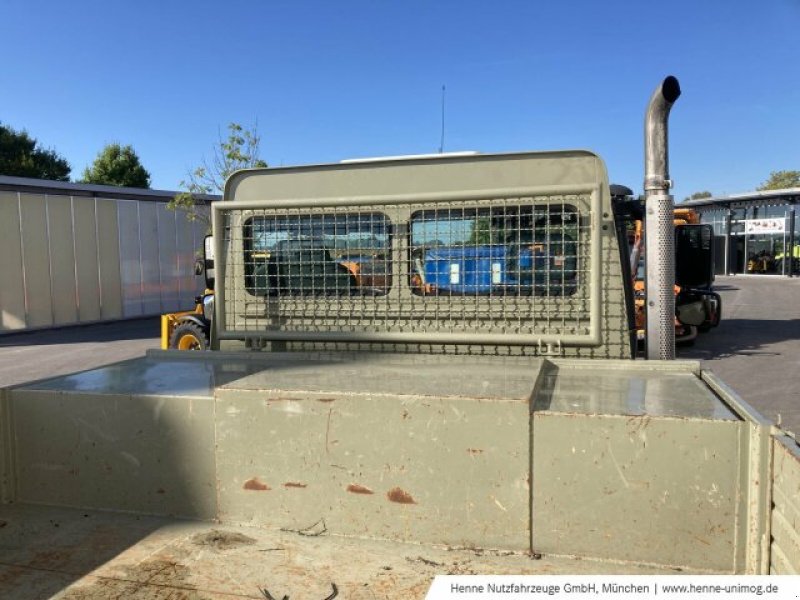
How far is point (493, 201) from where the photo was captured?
9.98 feet

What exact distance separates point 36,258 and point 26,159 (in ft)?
75.2

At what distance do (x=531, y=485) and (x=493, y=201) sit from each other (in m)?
1.43

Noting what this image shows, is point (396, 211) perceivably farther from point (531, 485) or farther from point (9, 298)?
point (9, 298)

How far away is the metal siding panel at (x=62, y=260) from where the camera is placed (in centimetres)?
1691

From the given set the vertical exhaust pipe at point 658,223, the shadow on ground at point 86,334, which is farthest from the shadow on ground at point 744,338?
the shadow on ground at point 86,334

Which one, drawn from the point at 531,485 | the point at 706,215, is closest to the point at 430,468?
the point at 531,485

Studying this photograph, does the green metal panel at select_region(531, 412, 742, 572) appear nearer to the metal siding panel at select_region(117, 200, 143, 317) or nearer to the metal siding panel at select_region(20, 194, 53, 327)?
the metal siding panel at select_region(20, 194, 53, 327)

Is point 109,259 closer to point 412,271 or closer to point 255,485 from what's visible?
point 412,271

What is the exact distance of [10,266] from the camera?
15.8 metres

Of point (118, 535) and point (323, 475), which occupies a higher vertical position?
point (323, 475)

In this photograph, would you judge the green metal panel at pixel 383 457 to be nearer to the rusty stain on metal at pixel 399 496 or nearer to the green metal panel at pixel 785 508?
the rusty stain on metal at pixel 399 496

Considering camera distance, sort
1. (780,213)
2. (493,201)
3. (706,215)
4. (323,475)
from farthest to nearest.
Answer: (706,215) < (780,213) < (493,201) < (323,475)

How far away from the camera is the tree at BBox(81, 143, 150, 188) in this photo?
35719mm

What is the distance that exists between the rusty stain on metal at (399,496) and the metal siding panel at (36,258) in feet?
56.0
